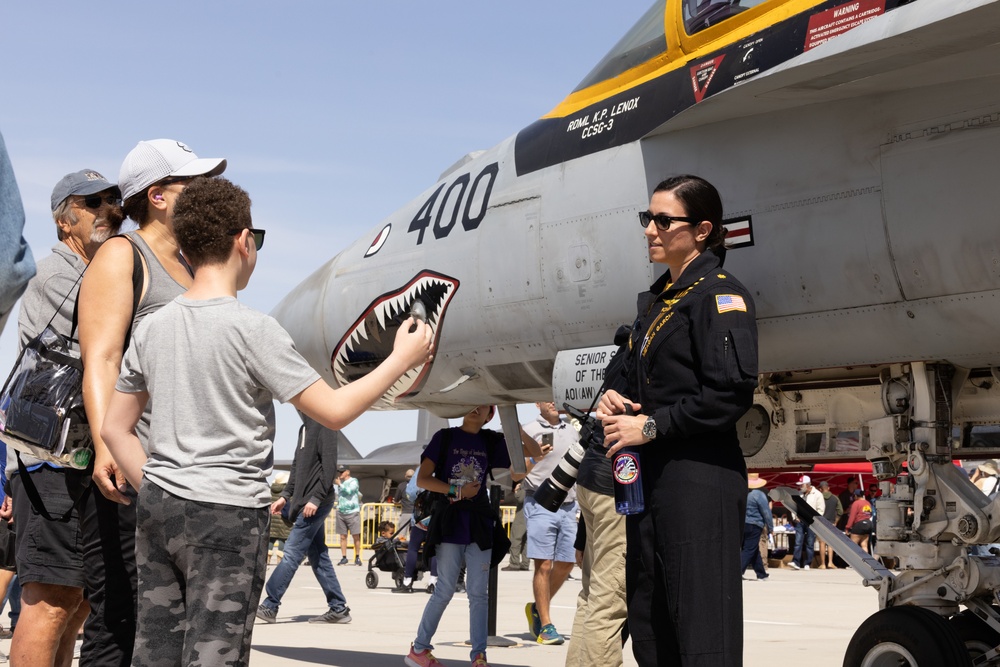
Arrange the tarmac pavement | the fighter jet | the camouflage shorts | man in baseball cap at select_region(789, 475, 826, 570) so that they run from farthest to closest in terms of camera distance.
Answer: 1. man in baseball cap at select_region(789, 475, 826, 570)
2. the tarmac pavement
3. the fighter jet
4. the camouflage shorts

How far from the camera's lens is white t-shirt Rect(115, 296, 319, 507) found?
11.2ft

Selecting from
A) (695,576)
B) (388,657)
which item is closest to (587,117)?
(695,576)

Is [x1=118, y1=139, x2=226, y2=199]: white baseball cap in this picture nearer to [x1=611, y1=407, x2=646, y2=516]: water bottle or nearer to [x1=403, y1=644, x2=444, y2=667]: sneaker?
[x1=611, y1=407, x2=646, y2=516]: water bottle

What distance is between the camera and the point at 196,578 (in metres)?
3.33

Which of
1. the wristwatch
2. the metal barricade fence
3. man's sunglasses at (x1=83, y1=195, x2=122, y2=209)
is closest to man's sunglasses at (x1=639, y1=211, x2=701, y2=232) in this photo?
the wristwatch

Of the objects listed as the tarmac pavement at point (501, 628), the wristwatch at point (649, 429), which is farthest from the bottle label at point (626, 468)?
the tarmac pavement at point (501, 628)

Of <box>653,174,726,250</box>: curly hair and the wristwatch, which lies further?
<box>653,174,726,250</box>: curly hair

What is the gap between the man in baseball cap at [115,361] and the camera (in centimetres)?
397

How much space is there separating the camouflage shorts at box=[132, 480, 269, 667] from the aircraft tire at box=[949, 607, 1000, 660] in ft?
12.6

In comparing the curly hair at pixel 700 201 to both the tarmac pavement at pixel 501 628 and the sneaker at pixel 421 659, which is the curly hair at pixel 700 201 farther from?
the tarmac pavement at pixel 501 628

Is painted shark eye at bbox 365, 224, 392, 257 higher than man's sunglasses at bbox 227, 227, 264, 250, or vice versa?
painted shark eye at bbox 365, 224, 392, 257

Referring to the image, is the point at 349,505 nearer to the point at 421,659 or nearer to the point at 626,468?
the point at 421,659

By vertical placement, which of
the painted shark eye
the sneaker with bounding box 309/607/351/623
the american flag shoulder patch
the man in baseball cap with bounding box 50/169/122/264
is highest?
the painted shark eye

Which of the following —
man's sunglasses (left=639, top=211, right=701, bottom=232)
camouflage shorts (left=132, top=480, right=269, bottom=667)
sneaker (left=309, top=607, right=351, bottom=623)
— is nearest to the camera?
camouflage shorts (left=132, top=480, right=269, bottom=667)
